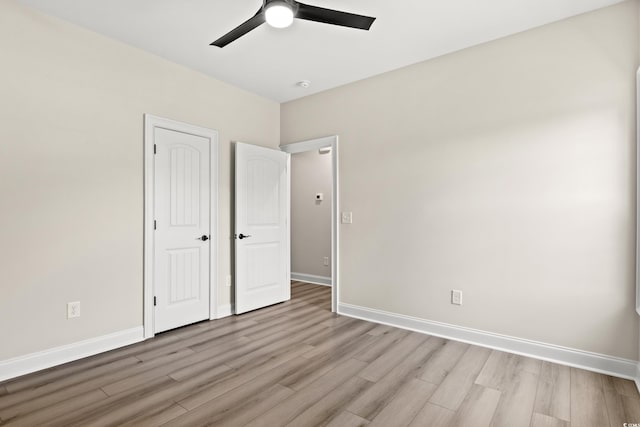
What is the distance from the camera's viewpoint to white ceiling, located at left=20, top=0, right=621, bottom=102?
2.49 meters

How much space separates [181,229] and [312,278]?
2878mm

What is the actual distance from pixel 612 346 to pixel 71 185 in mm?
4422

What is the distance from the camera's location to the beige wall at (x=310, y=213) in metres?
5.74

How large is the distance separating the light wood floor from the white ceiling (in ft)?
9.12

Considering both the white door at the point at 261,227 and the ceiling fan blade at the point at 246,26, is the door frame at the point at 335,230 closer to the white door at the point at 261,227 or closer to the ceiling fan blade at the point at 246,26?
the white door at the point at 261,227

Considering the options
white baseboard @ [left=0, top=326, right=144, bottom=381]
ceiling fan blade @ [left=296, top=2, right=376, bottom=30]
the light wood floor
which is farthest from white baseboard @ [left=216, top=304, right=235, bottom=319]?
ceiling fan blade @ [left=296, top=2, right=376, bottom=30]

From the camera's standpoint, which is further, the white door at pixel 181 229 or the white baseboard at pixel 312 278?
the white baseboard at pixel 312 278

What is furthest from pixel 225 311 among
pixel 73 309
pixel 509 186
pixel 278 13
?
pixel 509 186

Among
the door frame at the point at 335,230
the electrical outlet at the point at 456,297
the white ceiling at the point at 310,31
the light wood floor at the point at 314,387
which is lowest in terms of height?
the light wood floor at the point at 314,387

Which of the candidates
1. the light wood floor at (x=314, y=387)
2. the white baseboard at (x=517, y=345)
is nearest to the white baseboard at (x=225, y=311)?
the light wood floor at (x=314, y=387)

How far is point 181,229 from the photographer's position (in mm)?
3467

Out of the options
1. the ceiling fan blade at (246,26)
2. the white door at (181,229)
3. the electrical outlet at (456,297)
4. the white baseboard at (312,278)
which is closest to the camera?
the ceiling fan blade at (246,26)

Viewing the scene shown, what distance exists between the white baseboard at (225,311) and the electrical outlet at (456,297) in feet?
8.16

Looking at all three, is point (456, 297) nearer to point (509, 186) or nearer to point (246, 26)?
point (509, 186)
